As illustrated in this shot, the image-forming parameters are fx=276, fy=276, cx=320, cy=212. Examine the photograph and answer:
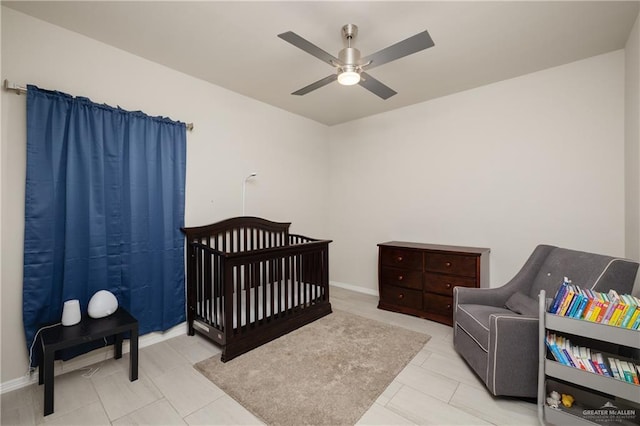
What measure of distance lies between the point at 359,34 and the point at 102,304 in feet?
9.47

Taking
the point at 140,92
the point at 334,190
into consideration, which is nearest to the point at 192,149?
the point at 140,92

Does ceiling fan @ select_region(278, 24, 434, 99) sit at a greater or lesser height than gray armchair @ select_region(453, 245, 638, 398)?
greater

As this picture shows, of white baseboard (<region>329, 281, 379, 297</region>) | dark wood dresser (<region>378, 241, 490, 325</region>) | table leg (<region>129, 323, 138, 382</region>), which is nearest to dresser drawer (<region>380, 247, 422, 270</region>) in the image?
dark wood dresser (<region>378, 241, 490, 325</region>)

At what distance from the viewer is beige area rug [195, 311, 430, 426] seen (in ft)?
5.69

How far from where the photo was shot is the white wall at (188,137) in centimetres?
193

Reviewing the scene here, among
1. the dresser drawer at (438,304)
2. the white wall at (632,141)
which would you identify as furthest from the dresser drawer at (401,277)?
the white wall at (632,141)

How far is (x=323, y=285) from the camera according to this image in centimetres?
324

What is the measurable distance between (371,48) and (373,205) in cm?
227

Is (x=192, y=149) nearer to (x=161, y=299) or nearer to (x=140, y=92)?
(x=140, y=92)

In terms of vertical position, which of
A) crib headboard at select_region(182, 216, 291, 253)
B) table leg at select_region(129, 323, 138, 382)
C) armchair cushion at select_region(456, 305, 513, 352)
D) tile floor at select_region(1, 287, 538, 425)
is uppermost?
crib headboard at select_region(182, 216, 291, 253)

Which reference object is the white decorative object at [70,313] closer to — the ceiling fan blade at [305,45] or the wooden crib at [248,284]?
the wooden crib at [248,284]

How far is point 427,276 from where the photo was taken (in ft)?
10.3

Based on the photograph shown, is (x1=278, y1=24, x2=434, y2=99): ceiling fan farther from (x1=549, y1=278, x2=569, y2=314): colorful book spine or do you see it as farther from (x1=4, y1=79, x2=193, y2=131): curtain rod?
(x1=4, y1=79, x2=193, y2=131): curtain rod

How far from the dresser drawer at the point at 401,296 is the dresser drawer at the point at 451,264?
1.20 feet
